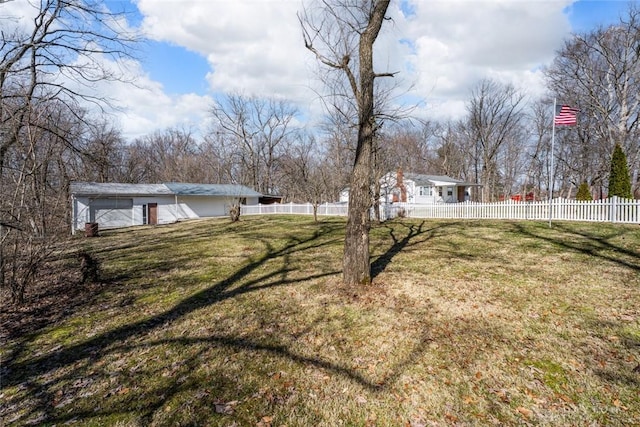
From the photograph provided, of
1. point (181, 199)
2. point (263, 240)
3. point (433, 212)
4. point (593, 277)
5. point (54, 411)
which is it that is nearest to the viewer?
point (54, 411)

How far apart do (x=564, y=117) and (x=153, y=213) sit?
24.9 m

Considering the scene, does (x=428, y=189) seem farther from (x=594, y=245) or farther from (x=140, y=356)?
(x=140, y=356)

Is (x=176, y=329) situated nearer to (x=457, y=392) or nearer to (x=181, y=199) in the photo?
(x=457, y=392)

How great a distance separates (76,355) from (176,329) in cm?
108

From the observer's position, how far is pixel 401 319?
165 inches

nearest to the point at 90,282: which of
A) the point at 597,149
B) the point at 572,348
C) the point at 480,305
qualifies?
the point at 480,305

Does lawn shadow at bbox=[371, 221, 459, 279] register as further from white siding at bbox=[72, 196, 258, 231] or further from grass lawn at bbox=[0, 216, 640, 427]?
white siding at bbox=[72, 196, 258, 231]

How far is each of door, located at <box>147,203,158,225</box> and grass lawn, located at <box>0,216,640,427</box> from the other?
18.0 meters

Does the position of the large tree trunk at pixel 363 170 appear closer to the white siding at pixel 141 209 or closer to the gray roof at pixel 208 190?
the white siding at pixel 141 209

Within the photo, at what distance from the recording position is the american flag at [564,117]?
32.6 feet

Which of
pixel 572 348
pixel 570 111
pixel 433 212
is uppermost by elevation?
pixel 570 111

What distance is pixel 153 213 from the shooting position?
23359mm

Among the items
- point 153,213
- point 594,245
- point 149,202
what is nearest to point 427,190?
point 594,245

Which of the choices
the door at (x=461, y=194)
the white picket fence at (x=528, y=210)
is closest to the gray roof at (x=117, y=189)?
the white picket fence at (x=528, y=210)
